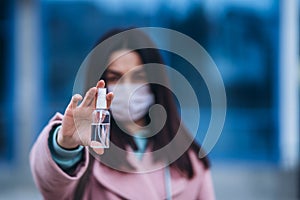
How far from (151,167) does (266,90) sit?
7401mm

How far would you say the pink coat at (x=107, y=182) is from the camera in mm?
2295

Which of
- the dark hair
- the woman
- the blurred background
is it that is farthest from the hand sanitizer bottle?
the blurred background

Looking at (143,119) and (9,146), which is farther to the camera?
(9,146)

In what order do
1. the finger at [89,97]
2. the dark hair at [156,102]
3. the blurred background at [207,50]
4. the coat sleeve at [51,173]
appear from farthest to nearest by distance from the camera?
the blurred background at [207,50] → the dark hair at [156,102] → the coat sleeve at [51,173] → the finger at [89,97]

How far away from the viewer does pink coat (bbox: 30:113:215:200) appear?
2295mm

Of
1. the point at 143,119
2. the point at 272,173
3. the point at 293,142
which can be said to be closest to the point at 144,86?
the point at 143,119

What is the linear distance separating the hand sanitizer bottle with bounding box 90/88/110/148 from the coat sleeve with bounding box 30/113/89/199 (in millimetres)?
296

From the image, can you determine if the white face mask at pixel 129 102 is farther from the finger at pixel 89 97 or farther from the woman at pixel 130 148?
the finger at pixel 89 97

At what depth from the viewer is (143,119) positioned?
2.47 meters

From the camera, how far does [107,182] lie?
241 cm

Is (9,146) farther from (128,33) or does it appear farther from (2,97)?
(128,33)

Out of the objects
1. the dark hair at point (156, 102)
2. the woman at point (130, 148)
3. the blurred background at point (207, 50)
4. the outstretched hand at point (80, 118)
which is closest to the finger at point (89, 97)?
the outstretched hand at point (80, 118)

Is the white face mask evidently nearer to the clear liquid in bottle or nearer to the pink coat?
the pink coat

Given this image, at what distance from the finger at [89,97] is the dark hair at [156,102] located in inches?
12.7
